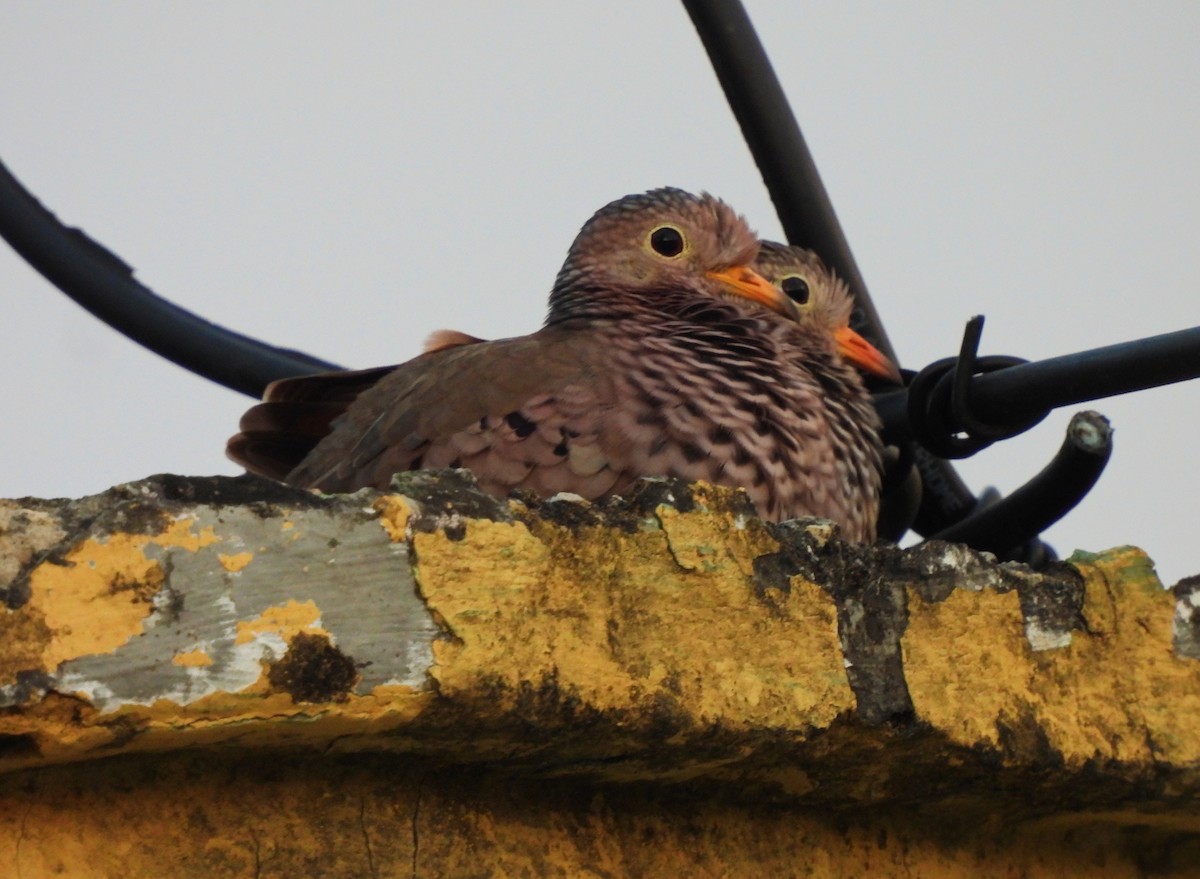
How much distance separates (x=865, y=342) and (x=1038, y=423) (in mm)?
938

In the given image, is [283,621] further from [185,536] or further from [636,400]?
[636,400]

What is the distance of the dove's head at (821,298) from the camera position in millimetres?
3787

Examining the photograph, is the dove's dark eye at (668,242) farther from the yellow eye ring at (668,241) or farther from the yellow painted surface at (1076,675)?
the yellow painted surface at (1076,675)

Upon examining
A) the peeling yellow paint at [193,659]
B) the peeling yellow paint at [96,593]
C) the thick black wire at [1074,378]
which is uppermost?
the thick black wire at [1074,378]

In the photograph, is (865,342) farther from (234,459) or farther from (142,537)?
(142,537)

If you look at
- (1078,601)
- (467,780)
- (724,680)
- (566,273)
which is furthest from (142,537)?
(566,273)

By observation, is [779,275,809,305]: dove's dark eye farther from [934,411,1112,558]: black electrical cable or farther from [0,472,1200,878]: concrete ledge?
[0,472,1200,878]: concrete ledge

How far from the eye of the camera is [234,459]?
3.57m

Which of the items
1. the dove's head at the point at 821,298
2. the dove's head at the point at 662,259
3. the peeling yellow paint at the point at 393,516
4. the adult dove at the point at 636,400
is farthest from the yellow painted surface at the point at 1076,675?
the dove's head at the point at 821,298

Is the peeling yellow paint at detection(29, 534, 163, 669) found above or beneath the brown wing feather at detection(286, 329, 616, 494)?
beneath

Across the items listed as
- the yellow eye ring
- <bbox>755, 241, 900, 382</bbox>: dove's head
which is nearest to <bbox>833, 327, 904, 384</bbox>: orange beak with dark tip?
<bbox>755, 241, 900, 382</bbox>: dove's head

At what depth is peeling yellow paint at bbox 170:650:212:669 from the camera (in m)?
1.58

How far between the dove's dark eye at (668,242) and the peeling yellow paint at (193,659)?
236 centimetres

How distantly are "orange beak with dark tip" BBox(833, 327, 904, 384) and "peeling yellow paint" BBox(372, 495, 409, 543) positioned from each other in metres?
2.18
